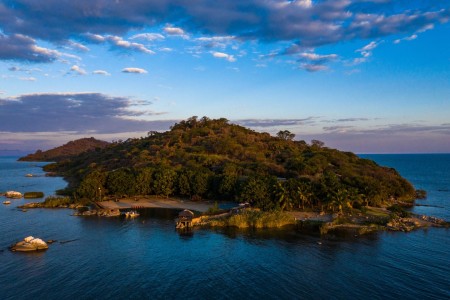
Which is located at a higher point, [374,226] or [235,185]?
[235,185]

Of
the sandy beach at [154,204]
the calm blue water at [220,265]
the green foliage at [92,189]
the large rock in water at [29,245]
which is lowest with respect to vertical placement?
the calm blue water at [220,265]

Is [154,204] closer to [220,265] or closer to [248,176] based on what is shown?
[248,176]

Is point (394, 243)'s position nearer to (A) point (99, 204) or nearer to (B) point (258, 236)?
(B) point (258, 236)

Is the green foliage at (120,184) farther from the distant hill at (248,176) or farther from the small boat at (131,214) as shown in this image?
the small boat at (131,214)

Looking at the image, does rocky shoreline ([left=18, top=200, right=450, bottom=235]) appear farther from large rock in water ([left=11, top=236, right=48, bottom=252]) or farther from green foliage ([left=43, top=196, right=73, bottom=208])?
green foliage ([left=43, top=196, right=73, bottom=208])

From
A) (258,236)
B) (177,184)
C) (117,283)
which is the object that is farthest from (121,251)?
(177,184)

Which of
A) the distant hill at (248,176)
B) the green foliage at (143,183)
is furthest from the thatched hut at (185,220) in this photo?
the green foliage at (143,183)

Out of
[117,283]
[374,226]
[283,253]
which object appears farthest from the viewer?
[374,226]
